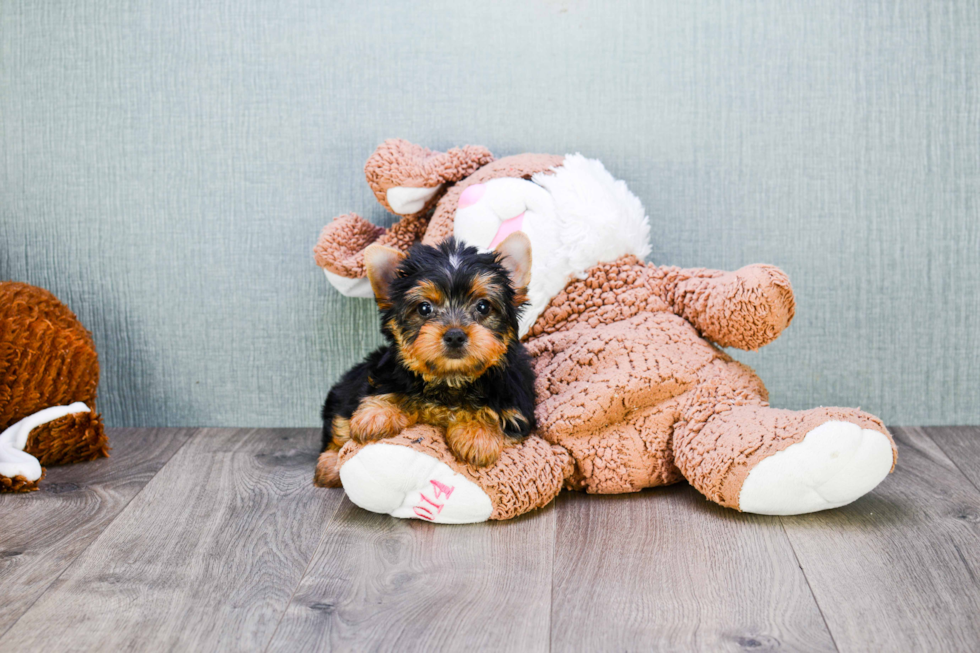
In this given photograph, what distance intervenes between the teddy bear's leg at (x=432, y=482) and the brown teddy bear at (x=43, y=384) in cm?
95

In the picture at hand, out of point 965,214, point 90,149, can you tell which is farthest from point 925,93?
point 90,149

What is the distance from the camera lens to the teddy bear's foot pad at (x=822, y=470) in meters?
1.81

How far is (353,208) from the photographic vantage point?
8.63 feet

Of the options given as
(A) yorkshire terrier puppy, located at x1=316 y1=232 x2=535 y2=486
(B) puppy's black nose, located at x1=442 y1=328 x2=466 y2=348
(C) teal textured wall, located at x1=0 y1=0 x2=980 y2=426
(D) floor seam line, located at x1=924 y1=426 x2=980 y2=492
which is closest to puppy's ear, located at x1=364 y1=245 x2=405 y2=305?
(A) yorkshire terrier puppy, located at x1=316 y1=232 x2=535 y2=486

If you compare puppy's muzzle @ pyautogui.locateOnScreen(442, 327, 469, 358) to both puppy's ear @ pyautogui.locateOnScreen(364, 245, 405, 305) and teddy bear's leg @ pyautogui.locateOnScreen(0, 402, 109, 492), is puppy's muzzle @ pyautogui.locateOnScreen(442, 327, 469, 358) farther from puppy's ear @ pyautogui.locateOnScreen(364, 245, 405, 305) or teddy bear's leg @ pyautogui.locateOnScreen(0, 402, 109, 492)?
teddy bear's leg @ pyautogui.locateOnScreen(0, 402, 109, 492)

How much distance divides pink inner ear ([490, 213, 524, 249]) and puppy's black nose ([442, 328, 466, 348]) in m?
0.50

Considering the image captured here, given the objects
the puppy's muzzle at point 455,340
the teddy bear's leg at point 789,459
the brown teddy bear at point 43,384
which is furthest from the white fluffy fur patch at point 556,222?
Answer: the brown teddy bear at point 43,384

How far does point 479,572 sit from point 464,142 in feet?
4.57

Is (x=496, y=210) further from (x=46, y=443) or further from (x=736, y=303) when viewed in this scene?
(x=46, y=443)

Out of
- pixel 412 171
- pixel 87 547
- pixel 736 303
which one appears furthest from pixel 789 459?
pixel 87 547

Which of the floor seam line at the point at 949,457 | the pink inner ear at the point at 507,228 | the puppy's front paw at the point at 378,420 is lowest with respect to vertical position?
the floor seam line at the point at 949,457

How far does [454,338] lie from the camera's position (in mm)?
1771

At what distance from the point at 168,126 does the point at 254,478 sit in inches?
45.1

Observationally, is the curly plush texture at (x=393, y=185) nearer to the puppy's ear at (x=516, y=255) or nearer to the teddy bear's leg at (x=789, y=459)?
the puppy's ear at (x=516, y=255)
